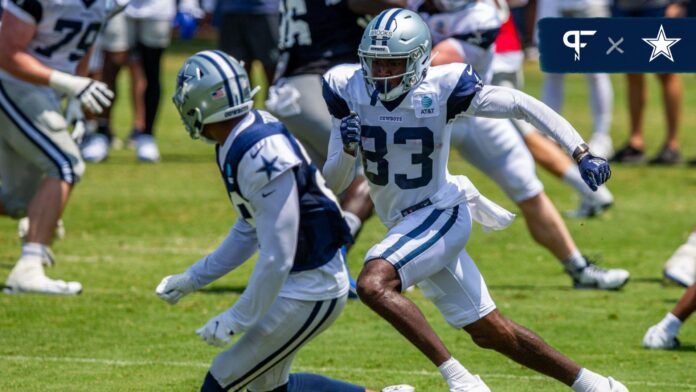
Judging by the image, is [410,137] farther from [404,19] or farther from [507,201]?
[507,201]

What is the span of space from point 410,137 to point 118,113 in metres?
12.8

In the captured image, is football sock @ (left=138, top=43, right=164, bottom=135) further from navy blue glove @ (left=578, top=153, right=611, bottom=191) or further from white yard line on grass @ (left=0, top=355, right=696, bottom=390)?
navy blue glove @ (left=578, top=153, right=611, bottom=191)

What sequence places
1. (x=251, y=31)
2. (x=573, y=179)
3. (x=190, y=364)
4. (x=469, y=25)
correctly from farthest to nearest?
(x=251, y=31) → (x=573, y=179) → (x=469, y=25) → (x=190, y=364)

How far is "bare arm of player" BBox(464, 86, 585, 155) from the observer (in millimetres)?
5711

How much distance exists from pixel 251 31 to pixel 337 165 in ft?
25.4

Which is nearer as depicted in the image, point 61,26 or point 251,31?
point 61,26

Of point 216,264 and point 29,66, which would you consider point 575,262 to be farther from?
point 216,264

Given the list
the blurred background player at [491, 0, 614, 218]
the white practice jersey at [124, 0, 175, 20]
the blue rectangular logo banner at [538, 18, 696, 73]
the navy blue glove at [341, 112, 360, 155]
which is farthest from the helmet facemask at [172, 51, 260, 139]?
the white practice jersey at [124, 0, 175, 20]

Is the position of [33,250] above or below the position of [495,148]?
below

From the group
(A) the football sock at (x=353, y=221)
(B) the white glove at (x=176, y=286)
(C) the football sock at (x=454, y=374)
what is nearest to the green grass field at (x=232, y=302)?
(A) the football sock at (x=353, y=221)

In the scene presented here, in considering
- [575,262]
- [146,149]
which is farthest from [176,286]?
[146,149]

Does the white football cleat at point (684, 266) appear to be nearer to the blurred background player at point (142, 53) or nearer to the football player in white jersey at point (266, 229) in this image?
the football player in white jersey at point (266, 229)

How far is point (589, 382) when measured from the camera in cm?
562

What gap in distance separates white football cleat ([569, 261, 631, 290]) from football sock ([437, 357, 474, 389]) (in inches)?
124
